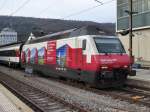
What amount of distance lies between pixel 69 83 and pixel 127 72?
4.21 meters

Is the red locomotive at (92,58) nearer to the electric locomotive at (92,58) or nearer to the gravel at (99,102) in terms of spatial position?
the electric locomotive at (92,58)

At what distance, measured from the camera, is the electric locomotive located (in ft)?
60.1

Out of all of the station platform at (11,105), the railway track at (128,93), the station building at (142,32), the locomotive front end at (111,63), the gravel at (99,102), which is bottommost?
the gravel at (99,102)

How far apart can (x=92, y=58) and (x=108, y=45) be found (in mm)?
1363

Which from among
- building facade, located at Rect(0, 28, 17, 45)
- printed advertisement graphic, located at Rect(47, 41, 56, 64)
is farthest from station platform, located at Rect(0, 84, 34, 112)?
building facade, located at Rect(0, 28, 17, 45)

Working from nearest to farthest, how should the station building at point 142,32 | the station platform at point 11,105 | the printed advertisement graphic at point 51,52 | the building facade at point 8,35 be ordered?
the station platform at point 11,105
the printed advertisement graphic at point 51,52
the station building at point 142,32
the building facade at point 8,35

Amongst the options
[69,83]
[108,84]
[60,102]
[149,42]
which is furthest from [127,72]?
[149,42]

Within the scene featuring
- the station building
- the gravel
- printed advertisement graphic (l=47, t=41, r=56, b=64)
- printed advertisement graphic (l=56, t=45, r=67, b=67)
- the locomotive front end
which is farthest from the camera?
the station building

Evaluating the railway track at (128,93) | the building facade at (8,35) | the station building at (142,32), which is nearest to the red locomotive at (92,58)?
the railway track at (128,93)

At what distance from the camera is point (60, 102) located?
14688mm

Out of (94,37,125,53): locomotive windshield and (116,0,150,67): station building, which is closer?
(94,37,125,53): locomotive windshield

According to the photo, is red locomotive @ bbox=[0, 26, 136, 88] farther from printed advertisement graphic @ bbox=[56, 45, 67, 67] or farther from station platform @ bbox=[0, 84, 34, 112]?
station platform @ bbox=[0, 84, 34, 112]

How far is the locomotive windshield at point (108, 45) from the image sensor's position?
19016 mm

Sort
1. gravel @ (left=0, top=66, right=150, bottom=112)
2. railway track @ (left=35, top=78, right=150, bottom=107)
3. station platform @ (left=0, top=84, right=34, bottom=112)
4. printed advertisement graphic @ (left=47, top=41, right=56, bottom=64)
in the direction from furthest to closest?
printed advertisement graphic @ (left=47, top=41, right=56, bottom=64) → railway track @ (left=35, top=78, right=150, bottom=107) → gravel @ (left=0, top=66, right=150, bottom=112) → station platform @ (left=0, top=84, right=34, bottom=112)
